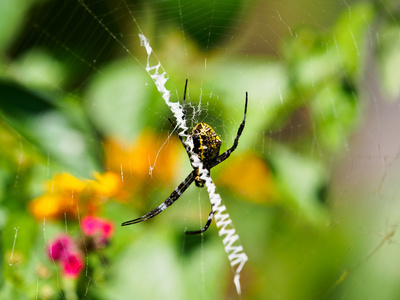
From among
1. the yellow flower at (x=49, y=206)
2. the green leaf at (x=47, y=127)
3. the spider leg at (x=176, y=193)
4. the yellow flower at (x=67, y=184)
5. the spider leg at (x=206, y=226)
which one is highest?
the green leaf at (x=47, y=127)

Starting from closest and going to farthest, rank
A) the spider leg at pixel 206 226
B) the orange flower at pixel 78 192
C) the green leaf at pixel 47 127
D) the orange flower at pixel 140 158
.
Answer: the green leaf at pixel 47 127
the orange flower at pixel 78 192
the orange flower at pixel 140 158
the spider leg at pixel 206 226

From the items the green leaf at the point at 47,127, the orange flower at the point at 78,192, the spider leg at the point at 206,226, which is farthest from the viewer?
the spider leg at the point at 206,226

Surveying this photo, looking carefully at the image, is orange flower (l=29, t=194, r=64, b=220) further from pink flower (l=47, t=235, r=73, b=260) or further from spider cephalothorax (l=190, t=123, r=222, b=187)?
spider cephalothorax (l=190, t=123, r=222, b=187)

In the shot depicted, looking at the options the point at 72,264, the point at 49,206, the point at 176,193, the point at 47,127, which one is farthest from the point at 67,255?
the point at 176,193

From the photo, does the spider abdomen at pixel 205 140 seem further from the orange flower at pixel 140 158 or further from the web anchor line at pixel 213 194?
the orange flower at pixel 140 158

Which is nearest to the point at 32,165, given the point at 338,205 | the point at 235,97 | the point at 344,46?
the point at 235,97

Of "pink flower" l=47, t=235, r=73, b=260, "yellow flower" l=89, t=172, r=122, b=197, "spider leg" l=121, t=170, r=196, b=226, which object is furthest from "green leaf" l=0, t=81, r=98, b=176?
"spider leg" l=121, t=170, r=196, b=226

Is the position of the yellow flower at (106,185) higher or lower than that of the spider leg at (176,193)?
higher

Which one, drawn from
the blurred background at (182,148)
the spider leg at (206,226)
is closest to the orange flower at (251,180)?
the blurred background at (182,148)

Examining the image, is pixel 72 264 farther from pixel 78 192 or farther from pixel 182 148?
pixel 182 148
